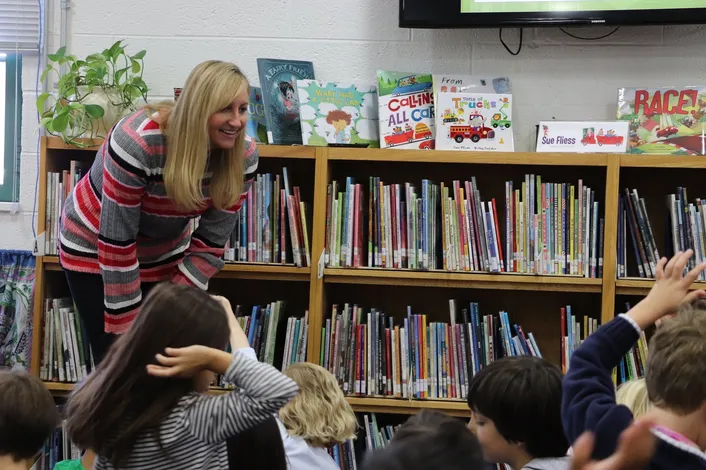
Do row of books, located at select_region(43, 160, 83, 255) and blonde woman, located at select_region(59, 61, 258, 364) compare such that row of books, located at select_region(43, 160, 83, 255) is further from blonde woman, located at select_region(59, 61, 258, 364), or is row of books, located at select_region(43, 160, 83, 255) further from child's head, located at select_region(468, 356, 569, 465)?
child's head, located at select_region(468, 356, 569, 465)

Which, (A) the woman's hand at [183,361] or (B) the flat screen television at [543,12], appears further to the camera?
(B) the flat screen television at [543,12]

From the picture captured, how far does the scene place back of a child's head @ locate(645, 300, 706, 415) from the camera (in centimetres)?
123

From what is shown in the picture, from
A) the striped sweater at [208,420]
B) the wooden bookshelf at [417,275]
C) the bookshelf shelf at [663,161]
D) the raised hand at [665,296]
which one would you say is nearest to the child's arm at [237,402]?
the striped sweater at [208,420]

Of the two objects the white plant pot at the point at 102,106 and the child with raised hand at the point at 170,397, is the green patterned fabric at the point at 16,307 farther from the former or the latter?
the child with raised hand at the point at 170,397

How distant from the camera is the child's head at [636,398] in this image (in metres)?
1.66

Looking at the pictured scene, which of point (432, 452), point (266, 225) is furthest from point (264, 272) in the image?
point (432, 452)

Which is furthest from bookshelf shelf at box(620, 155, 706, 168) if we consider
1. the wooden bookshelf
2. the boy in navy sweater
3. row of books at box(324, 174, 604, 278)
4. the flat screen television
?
the boy in navy sweater

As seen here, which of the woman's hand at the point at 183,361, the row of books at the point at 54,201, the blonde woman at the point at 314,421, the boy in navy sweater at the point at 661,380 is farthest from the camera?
the row of books at the point at 54,201

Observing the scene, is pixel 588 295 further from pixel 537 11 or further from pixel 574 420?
pixel 574 420

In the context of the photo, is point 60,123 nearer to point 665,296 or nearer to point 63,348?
point 63,348

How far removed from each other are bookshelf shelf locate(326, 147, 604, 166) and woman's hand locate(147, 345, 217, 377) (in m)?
1.53

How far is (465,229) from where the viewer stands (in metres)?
2.82

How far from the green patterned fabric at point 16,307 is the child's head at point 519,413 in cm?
203

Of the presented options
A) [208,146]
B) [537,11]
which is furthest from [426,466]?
[537,11]
